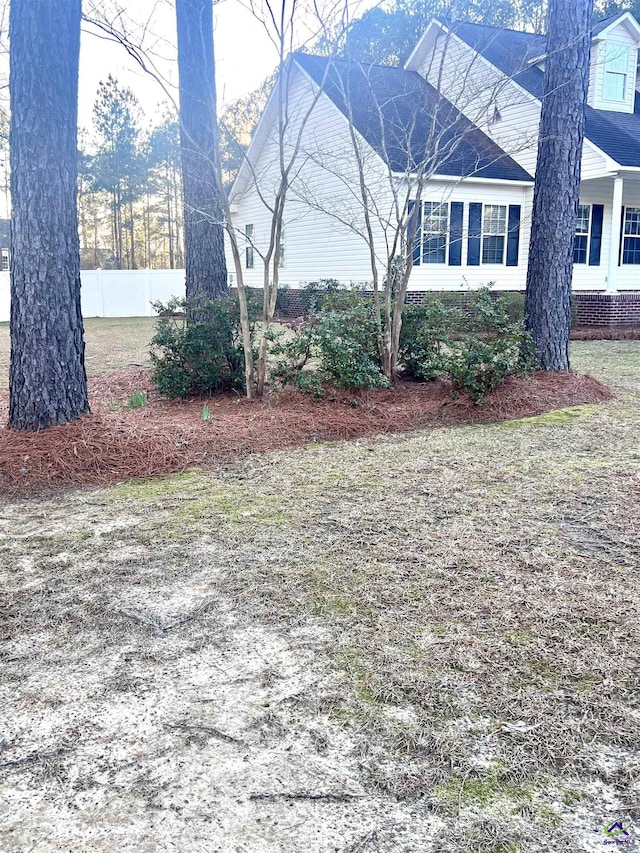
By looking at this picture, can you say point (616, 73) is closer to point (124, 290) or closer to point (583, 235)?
point (583, 235)

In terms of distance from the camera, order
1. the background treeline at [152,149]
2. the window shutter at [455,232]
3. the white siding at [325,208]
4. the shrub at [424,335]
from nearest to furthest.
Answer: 1. the shrub at [424,335]
2. the background treeline at [152,149]
3. the white siding at [325,208]
4. the window shutter at [455,232]

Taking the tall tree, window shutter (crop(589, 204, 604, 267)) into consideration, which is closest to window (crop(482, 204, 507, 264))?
window shutter (crop(589, 204, 604, 267))

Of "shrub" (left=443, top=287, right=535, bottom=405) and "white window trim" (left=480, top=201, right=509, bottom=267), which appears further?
"white window trim" (left=480, top=201, right=509, bottom=267)

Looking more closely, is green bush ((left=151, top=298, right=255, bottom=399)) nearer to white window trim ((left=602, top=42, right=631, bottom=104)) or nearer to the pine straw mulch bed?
the pine straw mulch bed

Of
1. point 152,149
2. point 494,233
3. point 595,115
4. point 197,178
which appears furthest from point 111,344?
point 152,149

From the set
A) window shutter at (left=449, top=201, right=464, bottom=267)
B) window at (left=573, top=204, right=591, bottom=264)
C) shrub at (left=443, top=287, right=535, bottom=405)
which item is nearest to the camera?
shrub at (left=443, top=287, right=535, bottom=405)

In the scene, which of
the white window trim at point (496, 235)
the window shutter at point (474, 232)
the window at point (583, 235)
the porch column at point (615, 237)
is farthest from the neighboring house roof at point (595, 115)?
the window shutter at point (474, 232)

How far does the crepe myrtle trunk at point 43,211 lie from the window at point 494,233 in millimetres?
13250

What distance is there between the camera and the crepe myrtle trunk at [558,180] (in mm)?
7590

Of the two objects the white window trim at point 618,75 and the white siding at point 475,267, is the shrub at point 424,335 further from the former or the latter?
the white window trim at point 618,75

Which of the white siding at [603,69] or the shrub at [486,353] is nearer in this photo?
the shrub at [486,353]

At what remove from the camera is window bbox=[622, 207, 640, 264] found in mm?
18688

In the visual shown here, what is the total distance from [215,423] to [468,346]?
244 centimetres

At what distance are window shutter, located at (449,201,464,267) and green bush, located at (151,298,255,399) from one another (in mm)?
10387
